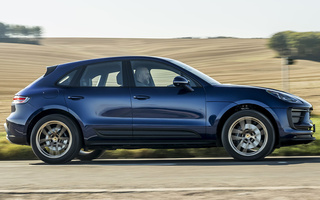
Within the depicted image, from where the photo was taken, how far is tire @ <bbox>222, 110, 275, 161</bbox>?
7977mm

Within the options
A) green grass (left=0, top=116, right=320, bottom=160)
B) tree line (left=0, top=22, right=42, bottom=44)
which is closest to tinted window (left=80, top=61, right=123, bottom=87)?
green grass (left=0, top=116, right=320, bottom=160)

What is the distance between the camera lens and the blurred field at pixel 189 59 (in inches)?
1406

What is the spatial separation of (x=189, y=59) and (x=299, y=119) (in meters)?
47.9

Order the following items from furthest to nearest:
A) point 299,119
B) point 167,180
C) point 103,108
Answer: point 103,108 → point 299,119 → point 167,180

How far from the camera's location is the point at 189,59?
183ft

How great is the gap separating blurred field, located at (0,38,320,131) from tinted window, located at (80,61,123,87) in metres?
11.1

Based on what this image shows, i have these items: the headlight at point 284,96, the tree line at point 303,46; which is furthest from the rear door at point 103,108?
the tree line at point 303,46

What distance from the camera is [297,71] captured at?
41594mm

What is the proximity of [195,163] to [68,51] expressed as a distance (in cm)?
5620

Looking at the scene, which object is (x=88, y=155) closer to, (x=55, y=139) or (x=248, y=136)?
(x=55, y=139)

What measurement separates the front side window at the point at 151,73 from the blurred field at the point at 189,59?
1144cm

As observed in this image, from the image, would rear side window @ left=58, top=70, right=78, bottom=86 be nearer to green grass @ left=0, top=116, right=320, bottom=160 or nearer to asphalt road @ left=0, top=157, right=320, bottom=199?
asphalt road @ left=0, top=157, right=320, bottom=199

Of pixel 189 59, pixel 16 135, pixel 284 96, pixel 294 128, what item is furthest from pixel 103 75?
pixel 189 59

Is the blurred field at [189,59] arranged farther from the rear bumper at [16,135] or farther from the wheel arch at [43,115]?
the wheel arch at [43,115]
